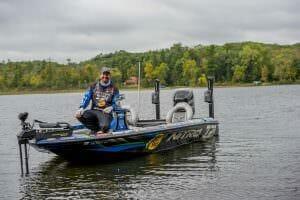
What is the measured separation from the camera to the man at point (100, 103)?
48.2 feet

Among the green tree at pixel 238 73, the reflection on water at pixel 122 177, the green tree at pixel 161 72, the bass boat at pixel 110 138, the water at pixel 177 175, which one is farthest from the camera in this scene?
the green tree at pixel 161 72

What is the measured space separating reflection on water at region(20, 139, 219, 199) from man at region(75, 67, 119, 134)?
117cm

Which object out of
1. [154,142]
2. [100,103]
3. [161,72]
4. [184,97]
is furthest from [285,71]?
[100,103]

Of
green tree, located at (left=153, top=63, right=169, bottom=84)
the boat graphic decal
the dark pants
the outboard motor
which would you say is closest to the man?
the dark pants

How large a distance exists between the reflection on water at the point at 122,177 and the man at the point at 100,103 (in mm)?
1171

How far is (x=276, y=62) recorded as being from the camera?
13838 centimetres

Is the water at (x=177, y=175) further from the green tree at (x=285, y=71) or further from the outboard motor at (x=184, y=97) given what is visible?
the green tree at (x=285, y=71)

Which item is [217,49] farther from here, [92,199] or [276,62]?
[92,199]

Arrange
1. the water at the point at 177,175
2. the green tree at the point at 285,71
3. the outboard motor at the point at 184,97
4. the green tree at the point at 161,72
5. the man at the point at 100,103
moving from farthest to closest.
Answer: the green tree at the point at 161,72
the green tree at the point at 285,71
the outboard motor at the point at 184,97
the man at the point at 100,103
the water at the point at 177,175

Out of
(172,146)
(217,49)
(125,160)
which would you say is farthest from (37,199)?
(217,49)

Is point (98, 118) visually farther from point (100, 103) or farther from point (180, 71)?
point (180, 71)

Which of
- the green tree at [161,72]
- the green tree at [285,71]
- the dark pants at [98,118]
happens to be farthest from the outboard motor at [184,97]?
the green tree at [285,71]

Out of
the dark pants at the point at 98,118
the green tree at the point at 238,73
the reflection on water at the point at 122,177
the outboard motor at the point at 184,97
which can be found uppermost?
the green tree at the point at 238,73

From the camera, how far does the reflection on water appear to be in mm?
11281
